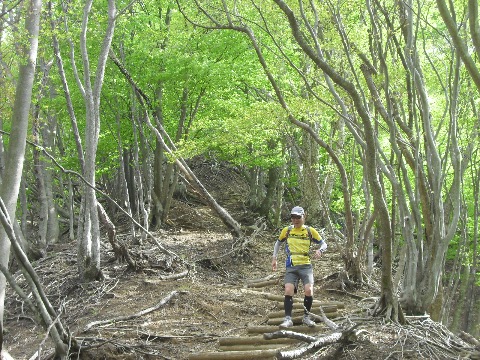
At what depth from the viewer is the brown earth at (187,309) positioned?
5941 mm

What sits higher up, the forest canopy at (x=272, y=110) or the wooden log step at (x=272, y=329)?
the forest canopy at (x=272, y=110)

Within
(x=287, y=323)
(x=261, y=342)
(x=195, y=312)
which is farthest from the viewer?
(x=195, y=312)

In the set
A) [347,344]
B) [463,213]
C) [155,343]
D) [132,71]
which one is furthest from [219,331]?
[132,71]

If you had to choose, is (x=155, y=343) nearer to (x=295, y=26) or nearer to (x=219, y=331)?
(x=219, y=331)

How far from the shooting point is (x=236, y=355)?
588cm

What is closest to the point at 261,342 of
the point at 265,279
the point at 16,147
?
the point at 16,147

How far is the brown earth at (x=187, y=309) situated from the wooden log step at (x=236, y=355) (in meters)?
0.31

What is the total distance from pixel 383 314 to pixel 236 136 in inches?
299

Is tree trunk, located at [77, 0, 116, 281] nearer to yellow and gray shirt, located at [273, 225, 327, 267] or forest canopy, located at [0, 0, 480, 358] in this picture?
forest canopy, located at [0, 0, 480, 358]

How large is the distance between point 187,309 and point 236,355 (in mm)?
3052

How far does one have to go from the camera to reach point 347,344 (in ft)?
18.7

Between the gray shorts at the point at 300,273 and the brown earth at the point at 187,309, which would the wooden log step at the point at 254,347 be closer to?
the brown earth at the point at 187,309

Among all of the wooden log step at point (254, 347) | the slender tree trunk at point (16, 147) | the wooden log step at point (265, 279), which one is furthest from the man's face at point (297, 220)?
the wooden log step at point (265, 279)

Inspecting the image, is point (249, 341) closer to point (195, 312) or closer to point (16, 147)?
point (195, 312)
